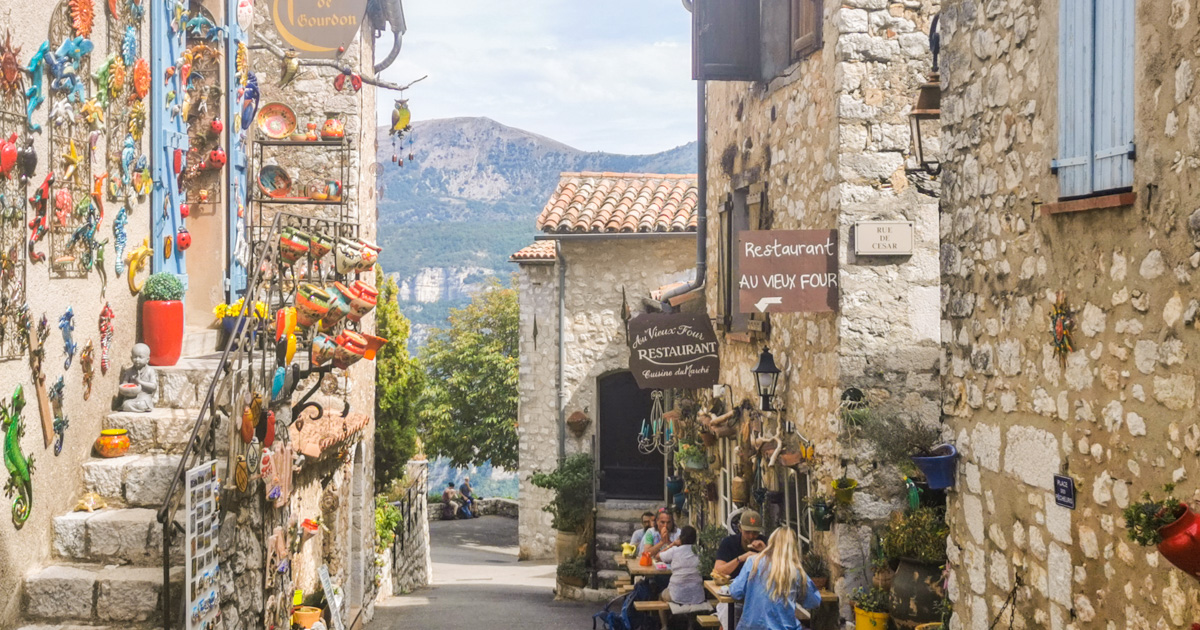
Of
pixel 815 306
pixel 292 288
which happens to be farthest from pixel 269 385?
pixel 815 306

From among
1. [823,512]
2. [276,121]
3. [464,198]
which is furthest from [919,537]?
[464,198]

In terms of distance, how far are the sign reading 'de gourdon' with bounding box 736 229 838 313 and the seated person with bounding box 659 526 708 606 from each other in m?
2.56

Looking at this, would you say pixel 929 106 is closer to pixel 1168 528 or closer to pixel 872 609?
pixel 872 609

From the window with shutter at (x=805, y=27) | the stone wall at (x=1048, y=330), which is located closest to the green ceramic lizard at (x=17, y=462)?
the stone wall at (x=1048, y=330)

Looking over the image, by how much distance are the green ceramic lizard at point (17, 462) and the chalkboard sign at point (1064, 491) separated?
521 cm

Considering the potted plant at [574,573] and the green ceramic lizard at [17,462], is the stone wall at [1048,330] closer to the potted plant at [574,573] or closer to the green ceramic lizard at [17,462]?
the green ceramic lizard at [17,462]

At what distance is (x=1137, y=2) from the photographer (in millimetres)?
3715

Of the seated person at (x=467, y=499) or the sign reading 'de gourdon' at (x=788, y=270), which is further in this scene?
the seated person at (x=467, y=499)

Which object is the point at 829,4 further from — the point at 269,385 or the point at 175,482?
the point at 175,482

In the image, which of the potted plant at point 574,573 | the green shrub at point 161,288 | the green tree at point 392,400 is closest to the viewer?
the green shrub at point 161,288

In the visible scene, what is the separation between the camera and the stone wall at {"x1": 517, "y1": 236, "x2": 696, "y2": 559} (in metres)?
18.3

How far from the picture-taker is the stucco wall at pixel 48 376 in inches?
233

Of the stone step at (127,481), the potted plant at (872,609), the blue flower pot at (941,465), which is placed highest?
the blue flower pot at (941,465)

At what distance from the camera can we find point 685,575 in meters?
9.15
